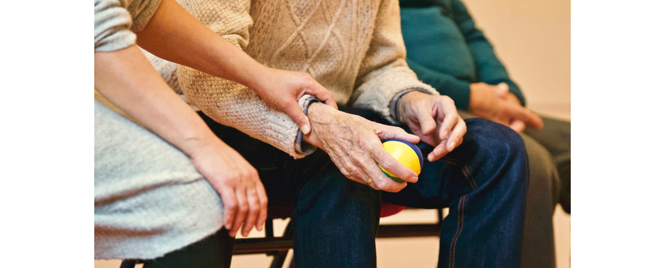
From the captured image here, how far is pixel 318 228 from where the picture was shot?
0.60 metres

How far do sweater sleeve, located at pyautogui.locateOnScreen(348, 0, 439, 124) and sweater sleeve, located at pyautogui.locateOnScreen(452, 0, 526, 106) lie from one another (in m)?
0.58

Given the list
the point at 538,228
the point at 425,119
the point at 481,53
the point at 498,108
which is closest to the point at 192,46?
the point at 425,119

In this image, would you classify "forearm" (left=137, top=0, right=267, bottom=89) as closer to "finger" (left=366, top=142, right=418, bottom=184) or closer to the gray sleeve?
the gray sleeve

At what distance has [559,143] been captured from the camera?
117 cm

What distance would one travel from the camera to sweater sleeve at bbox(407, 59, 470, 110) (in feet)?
3.69

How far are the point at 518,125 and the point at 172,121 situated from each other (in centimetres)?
103

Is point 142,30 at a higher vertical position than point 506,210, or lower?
higher

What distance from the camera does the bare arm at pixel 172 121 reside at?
0.42 meters

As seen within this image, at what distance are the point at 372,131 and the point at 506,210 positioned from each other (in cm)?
27

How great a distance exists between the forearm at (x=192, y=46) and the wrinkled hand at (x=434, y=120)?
0.89ft
